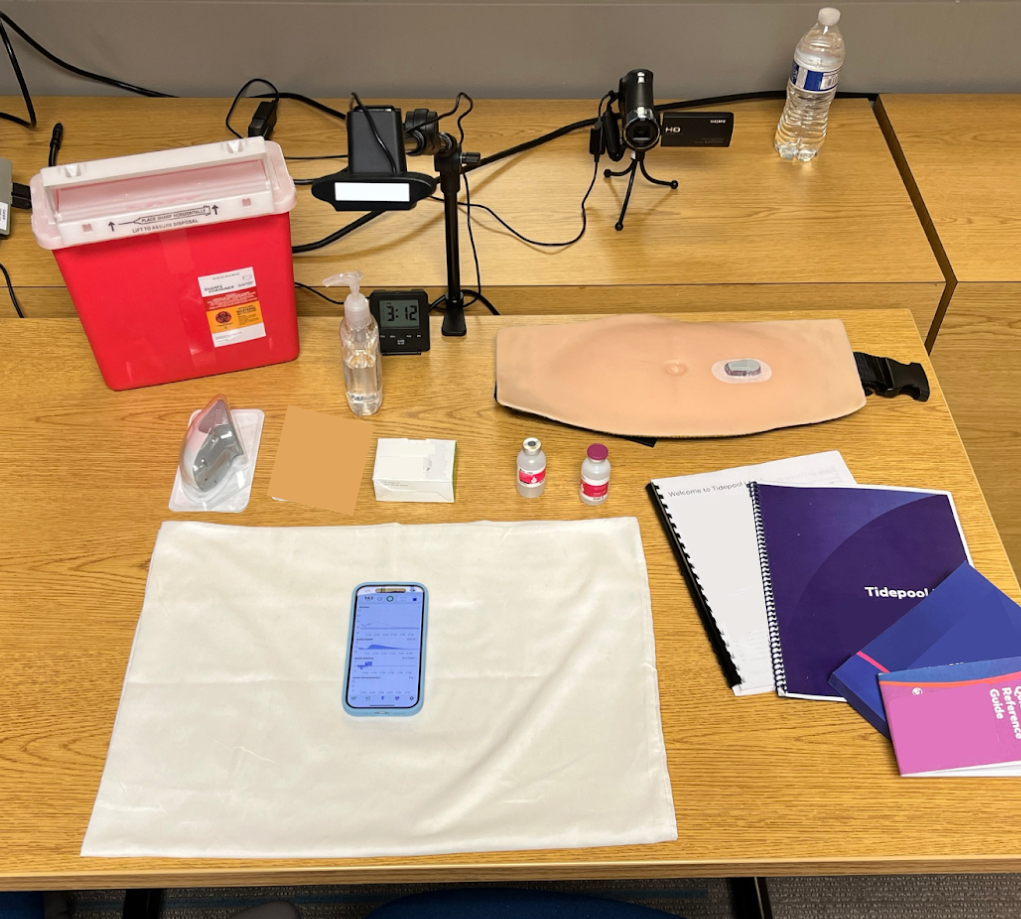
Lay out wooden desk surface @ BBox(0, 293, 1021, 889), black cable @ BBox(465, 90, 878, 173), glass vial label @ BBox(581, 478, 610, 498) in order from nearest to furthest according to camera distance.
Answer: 1. wooden desk surface @ BBox(0, 293, 1021, 889)
2. glass vial label @ BBox(581, 478, 610, 498)
3. black cable @ BBox(465, 90, 878, 173)

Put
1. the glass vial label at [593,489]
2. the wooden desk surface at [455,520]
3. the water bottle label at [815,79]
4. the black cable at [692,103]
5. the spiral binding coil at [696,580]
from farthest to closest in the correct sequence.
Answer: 1. the black cable at [692,103]
2. the water bottle label at [815,79]
3. the glass vial label at [593,489]
4. the spiral binding coil at [696,580]
5. the wooden desk surface at [455,520]

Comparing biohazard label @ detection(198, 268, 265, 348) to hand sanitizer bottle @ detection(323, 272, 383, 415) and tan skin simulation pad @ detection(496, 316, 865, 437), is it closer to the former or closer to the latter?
hand sanitizer bottle @ detection(323, 272, 383, 415)

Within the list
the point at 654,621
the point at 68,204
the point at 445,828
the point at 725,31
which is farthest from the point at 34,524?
the point at 725,31

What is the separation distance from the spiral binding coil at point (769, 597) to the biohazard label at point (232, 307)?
635mm

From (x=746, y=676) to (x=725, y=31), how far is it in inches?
43.5

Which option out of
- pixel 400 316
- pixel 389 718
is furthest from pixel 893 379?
pixel 389 718

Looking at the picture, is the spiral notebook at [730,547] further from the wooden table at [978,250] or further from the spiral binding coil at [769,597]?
the wooden table at [978,250]

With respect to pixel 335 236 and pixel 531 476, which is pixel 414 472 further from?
pixel 335 236

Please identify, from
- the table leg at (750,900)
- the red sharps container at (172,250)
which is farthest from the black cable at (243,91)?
the table leg at (750,900)

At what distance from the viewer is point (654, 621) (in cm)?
94

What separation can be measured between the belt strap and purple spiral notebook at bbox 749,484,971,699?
0.51 feet

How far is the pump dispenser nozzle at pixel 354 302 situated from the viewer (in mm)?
1026

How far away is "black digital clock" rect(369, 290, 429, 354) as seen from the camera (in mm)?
1153

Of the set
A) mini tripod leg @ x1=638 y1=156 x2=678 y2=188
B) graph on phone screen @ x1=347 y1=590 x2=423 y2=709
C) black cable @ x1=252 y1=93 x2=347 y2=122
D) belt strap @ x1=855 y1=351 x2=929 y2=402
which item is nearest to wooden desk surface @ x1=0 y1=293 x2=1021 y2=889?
belt strap @ x1=855 y1=351 x2=929 y2=402
